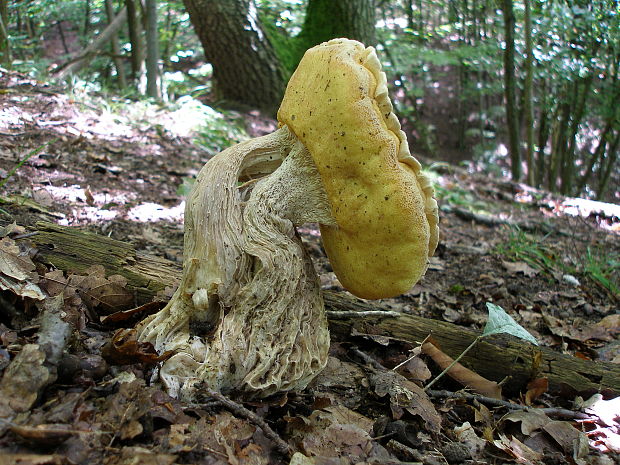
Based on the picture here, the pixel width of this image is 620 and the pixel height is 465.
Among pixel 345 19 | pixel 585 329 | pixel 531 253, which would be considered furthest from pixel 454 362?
pixel 345 19

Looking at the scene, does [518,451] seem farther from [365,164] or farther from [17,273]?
[17,273]

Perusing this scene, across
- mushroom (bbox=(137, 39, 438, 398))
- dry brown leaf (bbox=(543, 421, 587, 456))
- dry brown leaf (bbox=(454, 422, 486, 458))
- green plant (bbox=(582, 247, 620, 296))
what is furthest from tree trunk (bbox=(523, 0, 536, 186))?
dry brown leaf (bbox=(454, 422, 486, 458))

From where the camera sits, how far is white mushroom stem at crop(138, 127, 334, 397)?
208 centimetres

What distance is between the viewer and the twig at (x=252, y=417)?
1792 mm

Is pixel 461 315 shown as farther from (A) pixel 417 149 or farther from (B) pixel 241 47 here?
(A) pixel 417 149

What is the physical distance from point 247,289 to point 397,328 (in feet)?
3.79

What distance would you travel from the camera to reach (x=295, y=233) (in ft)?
8.13

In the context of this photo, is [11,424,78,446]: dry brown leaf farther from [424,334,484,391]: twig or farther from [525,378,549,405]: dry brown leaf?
[525,378,549,405]: dry brown leaf

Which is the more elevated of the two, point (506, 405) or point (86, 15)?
point (86, 15)

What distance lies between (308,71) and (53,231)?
5.73 feet

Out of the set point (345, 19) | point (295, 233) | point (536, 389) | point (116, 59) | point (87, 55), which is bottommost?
point (536, 389)

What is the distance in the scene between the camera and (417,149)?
47.9 feet

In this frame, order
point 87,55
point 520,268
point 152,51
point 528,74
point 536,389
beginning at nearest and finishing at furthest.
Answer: point 536,389, point 520,268, point 152,51, point 87,55, point 528,74

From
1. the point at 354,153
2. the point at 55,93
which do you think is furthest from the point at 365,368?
the point at 55,93
